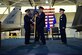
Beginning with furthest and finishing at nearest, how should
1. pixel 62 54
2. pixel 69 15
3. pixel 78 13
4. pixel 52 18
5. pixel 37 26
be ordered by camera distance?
pixel 69 15, pixel 52 18, pixel 78 13, pixel 37 26, pixel 62 54

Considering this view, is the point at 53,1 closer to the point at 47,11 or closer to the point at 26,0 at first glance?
the point at 47,11

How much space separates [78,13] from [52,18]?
21.1 feet

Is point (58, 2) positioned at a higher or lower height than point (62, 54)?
higher

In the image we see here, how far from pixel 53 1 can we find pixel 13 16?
711 cm

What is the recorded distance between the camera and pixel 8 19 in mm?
9688

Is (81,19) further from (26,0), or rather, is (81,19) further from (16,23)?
(26,0)

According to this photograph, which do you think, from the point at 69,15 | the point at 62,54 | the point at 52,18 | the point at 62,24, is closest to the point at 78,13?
the point at 62,24

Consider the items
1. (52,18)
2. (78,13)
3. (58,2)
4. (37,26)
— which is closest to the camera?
(37,26)

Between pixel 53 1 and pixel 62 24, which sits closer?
pixel 62 24

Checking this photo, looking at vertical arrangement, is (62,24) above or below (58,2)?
below

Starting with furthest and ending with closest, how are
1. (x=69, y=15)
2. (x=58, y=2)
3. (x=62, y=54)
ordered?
(x=69, y=15) < (x=58, y=2) < (x=62, y=54)

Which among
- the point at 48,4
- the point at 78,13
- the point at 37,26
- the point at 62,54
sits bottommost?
the point at 62,54

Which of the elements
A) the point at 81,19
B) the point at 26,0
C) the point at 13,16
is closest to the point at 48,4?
the point at 26,0

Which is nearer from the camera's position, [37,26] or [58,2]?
[37,26]
